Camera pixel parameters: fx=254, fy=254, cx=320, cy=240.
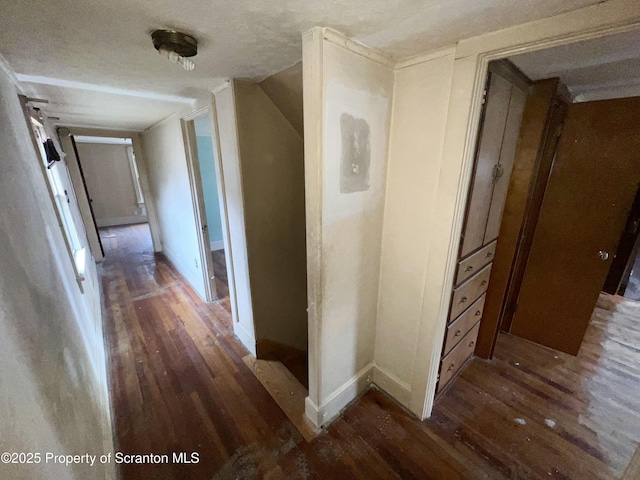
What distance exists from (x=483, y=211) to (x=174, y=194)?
3.13 metres

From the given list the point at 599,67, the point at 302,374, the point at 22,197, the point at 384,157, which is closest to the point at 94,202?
the point at 22,197

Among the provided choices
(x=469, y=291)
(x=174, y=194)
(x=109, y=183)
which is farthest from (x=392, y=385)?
(x=109, y=183)

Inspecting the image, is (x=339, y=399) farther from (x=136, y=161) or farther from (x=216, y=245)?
(x=136, y=161)

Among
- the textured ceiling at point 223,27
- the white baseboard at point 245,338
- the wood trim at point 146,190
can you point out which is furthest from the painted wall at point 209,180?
the textured ceiling at point 223,27

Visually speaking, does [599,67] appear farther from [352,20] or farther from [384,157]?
[352,20]

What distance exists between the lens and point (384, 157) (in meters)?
1.36

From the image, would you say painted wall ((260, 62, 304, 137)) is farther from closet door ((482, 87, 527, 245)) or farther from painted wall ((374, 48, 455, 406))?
closet door ((482, 87, 527, 245))

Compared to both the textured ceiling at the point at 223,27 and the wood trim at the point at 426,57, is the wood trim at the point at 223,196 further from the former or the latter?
the wood trim at the point at 426,57

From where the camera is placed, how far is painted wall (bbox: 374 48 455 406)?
1168mm

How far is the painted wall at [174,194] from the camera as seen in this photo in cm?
263

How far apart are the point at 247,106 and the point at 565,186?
239 centimetres

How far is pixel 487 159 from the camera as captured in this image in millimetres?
1332

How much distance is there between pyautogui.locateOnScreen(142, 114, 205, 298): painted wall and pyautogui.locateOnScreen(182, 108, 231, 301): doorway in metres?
0.10

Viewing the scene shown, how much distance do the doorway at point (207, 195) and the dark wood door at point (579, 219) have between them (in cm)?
257
